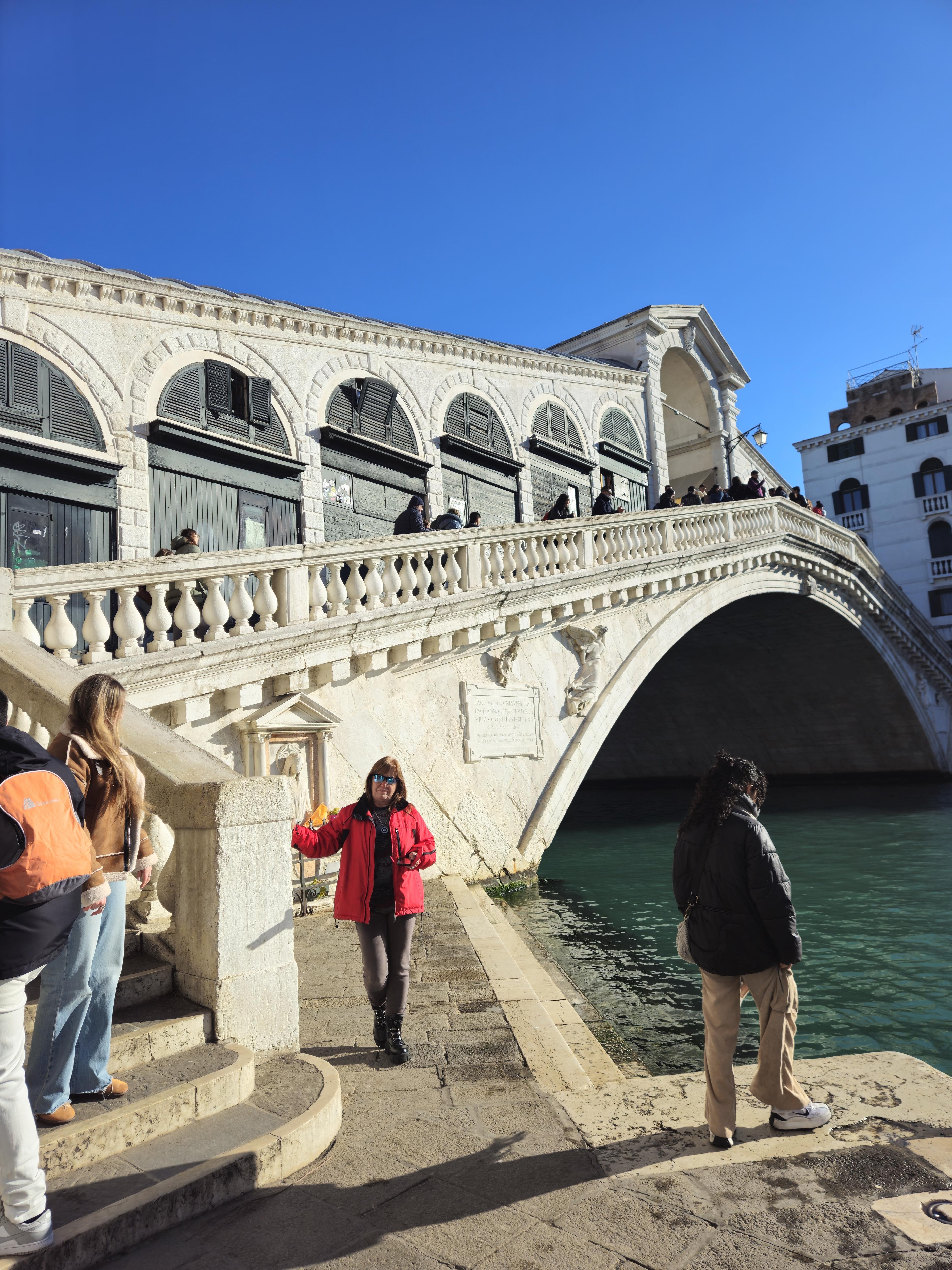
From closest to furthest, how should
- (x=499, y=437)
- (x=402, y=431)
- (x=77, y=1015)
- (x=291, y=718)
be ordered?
(x=77, y=1015)
(x=291, y=718)
(x=402, y=431)
(x=499, y=437)

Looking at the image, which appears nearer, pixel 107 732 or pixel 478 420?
pixel 107 732

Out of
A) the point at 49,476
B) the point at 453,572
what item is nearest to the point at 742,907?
the point at 453,572

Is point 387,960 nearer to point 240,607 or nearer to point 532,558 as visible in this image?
point 240,607

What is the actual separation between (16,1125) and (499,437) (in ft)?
45.8

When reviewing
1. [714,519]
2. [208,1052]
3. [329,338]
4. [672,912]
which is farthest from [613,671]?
[208,1052]

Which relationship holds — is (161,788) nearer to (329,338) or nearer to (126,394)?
(126,394)

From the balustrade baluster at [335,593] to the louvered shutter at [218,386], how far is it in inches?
151

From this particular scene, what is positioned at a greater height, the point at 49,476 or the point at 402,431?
the point at 402,431

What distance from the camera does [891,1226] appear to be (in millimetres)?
Answer: 2537

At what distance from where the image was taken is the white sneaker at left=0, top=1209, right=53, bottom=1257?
2.19 meters

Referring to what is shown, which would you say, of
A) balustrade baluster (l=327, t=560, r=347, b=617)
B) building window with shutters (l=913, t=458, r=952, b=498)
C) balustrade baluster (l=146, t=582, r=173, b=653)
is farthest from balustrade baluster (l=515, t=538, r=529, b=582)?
building window with shutters (l=913, t=458, r=952, b=498)

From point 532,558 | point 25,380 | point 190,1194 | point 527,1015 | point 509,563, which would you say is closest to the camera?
point 190,1194

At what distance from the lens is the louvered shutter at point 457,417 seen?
14.2 meters

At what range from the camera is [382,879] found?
13.9ft
